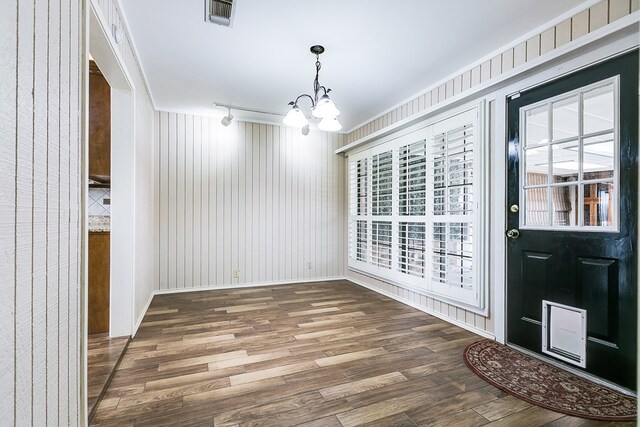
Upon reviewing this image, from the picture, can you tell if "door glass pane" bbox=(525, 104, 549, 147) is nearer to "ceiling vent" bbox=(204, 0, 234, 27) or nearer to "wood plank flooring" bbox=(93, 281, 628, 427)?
"wood plank flooring" bbox=(93, 281, 628, 427)

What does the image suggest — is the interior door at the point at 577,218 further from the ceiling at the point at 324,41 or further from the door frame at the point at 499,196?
the ceiling at the point at 324,41

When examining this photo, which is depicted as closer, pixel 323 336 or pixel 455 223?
pixel 323 336

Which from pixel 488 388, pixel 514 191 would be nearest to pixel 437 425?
pixel 488 388

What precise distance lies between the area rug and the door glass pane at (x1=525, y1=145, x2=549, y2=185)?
4.60 feet

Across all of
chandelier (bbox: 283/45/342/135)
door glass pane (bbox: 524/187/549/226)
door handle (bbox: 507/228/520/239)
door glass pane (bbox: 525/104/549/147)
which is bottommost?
door handle (bbox: 507/228/520/239)

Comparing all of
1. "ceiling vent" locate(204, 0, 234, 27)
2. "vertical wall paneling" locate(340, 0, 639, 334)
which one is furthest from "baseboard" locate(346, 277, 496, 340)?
"ceiling vent" locate(204, 0, 234, 27)

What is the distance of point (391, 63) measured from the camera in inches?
117

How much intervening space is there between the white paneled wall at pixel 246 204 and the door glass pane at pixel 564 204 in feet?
11.1

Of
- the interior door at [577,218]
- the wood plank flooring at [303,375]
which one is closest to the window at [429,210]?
the interior door at [577,218]

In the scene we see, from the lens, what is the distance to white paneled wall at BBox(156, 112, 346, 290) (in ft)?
14.6

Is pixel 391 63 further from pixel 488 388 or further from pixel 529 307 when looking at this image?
pixel 488 388

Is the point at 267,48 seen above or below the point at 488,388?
above

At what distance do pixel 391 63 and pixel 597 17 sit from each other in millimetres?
1486

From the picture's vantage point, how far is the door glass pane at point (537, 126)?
2410 millimetres
